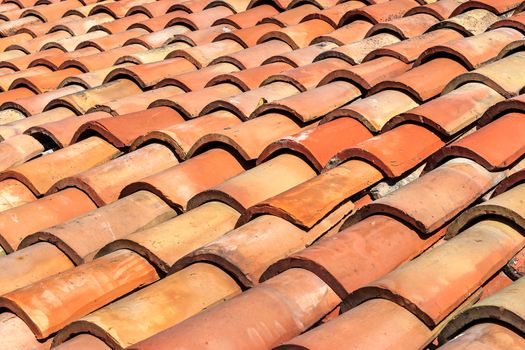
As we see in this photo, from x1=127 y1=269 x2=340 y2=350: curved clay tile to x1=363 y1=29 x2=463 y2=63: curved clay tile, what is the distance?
74.0 inches

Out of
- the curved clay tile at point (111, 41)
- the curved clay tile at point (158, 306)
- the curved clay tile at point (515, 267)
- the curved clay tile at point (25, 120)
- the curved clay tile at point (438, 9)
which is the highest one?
the curved clay tile at point (438, 9)

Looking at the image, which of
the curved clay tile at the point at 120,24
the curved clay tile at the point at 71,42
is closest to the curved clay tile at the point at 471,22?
the curved clay tile at the point at 120,24

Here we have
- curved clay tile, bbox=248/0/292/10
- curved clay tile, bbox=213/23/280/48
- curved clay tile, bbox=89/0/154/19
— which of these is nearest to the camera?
curved clay tile, bbox=213/23/280/48

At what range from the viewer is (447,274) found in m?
2.34

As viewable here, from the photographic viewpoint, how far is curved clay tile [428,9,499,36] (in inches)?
170

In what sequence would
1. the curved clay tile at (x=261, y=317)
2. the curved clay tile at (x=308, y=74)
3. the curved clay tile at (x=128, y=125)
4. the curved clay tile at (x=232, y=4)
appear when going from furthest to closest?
the curved clay tile at (x=232, y=4) → the curved clay tile at (x=308, y=74) → the curved clay tile at (x=128, y=125) → the curved clay tile at (x=261, y=317)

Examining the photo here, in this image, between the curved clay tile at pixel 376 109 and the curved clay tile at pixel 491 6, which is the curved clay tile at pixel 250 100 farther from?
the curved clay tile at pixel 491 6

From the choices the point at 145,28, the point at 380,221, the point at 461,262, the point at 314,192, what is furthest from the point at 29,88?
the point at 461,262

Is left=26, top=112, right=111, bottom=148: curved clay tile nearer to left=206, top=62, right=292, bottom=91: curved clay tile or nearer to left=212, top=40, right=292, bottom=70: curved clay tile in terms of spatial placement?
left=206, top=62, right=292, bottom=91: curved clay tile

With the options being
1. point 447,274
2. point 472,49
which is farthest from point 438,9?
point 447,274

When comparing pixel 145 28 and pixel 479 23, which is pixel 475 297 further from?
pixel 145 28

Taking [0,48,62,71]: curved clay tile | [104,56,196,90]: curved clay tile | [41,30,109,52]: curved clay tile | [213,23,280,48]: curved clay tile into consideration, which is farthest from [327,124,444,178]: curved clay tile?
[41,30,109,52]: curved clay tile

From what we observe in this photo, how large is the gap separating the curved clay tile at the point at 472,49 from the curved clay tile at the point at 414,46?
0.16 m

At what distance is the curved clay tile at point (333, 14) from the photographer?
4.95 metres
